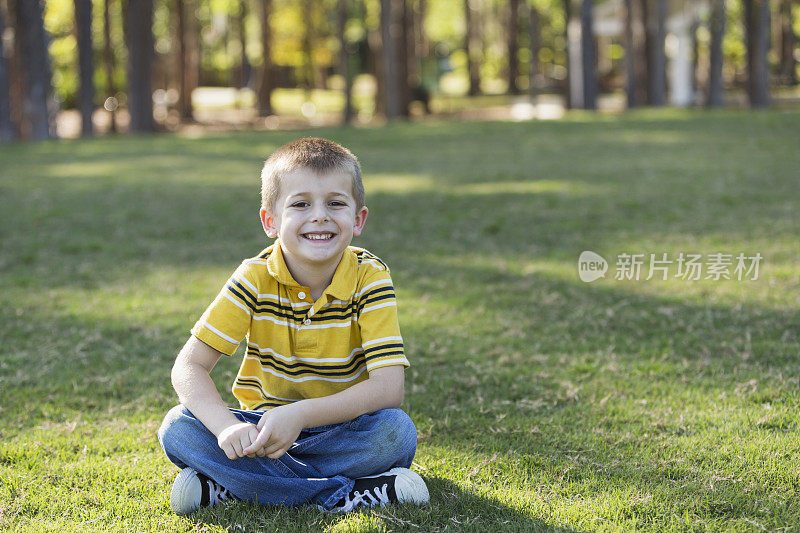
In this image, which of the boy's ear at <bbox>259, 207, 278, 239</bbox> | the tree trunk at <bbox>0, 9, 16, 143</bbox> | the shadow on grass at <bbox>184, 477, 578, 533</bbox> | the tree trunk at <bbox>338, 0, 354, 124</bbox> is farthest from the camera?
the tree trunk at <bbox>338, 0, 354, 124</bbox>

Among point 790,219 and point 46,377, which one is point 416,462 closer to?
point 46,377

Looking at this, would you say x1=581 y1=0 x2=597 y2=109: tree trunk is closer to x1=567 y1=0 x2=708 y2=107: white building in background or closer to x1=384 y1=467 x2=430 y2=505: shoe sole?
x1=567 y1=0 x2=708 y2=107: white building in background

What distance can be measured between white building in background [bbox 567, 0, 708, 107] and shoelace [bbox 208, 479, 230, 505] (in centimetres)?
2472

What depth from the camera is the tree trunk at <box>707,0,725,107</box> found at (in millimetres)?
24812

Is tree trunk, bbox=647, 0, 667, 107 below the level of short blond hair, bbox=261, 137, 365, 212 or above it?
above

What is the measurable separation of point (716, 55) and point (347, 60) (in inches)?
399

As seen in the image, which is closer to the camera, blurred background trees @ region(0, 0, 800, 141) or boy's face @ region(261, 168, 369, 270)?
boy's face @ region(261, 168, 369, 270)

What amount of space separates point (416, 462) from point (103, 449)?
120 centimetres

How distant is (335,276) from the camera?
121 inches

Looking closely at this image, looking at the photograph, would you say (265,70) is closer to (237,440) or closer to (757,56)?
(757,56)

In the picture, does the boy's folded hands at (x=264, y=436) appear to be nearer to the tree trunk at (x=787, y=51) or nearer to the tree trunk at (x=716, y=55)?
the tree trunk at (x=716, y=55)

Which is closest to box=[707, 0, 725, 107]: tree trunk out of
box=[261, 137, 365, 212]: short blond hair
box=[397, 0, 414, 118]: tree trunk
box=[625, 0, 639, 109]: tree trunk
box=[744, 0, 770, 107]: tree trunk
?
box=[744, 0, 770, 107]: tree trunk

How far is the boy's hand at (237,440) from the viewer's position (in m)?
2.71

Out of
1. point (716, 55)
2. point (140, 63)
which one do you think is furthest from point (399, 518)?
point (716, 55)
